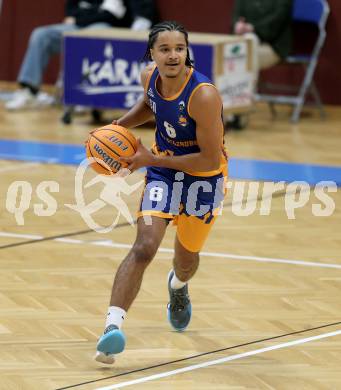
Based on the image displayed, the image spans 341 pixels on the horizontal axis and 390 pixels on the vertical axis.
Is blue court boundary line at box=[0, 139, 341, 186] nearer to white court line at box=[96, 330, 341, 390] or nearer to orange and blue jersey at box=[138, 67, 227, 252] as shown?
white court line at box=[96, 330, 341, 390]

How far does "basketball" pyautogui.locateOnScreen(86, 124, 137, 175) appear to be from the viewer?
519cm

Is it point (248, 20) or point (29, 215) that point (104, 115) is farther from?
point (29, 215)

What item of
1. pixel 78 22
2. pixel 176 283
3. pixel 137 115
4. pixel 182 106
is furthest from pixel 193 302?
pixel 78 22

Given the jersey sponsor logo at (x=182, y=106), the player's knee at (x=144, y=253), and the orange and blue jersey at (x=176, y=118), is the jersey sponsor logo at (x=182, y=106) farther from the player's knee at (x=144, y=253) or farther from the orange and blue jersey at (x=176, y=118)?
the player's knee at (x=144, y=253)

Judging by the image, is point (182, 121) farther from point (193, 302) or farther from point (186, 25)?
point (186, 25)

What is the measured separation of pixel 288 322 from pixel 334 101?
8.12 m

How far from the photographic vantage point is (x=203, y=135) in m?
5.16

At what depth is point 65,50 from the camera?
12562mm

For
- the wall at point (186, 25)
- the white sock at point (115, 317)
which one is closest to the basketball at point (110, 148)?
the white sock at point (115, 317)

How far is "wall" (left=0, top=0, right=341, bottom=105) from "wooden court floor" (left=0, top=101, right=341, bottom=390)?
4.34 meters

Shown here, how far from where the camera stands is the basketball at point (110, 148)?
5.19m

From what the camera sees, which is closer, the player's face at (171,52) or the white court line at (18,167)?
the player's face at (171,52)

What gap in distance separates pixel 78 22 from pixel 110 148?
330 inches

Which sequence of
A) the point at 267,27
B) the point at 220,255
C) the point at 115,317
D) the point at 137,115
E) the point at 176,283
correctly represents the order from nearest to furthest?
the point at 115,317 → the point at 137,115 → the point at 176,283 → the point at 220,255 → the point at 267,27
